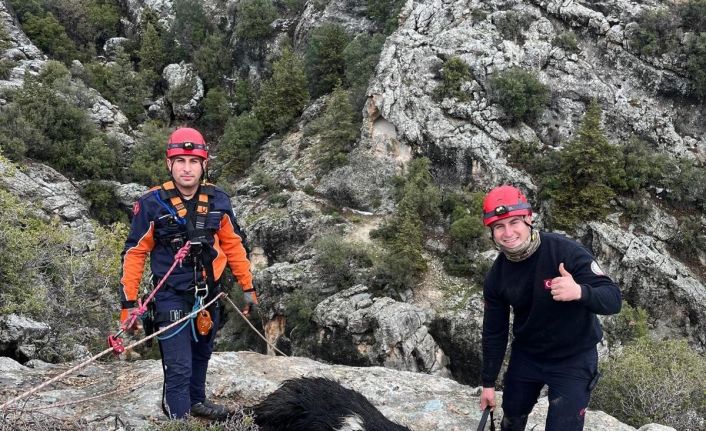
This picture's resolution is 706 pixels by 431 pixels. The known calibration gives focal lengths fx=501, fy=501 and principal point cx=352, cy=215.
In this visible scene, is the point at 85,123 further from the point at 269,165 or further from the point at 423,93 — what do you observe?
the point at 423,93

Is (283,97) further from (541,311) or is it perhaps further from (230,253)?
(541,311)

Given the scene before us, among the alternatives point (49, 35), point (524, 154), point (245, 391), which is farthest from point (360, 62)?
point (245, 391)

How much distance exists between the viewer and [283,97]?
29.5 m

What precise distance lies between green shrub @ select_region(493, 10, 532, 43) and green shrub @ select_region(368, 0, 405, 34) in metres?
7.75

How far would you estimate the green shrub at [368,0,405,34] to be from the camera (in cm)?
3055

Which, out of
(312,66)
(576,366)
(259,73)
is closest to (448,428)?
A: (576,366)

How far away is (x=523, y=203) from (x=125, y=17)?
45.5m

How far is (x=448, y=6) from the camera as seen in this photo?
25.4 m

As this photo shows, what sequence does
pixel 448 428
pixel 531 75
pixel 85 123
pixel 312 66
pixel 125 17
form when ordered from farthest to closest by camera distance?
pixel 125 17
pixel 312 66
pixel 85 123
pixel 531 75
pixel 448 428

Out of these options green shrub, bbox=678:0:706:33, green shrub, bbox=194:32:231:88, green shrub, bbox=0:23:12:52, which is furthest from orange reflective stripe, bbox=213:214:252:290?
green shrub, bbox=194:32:231:88

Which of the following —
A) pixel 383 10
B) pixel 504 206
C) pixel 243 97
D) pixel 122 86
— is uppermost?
pixel 383 10

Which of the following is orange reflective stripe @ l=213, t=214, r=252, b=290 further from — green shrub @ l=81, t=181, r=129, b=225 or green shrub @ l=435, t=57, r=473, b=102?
green shrub @ l=81, t=181, r=129, b=225

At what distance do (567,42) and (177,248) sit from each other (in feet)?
80.7

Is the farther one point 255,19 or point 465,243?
point 255,19
